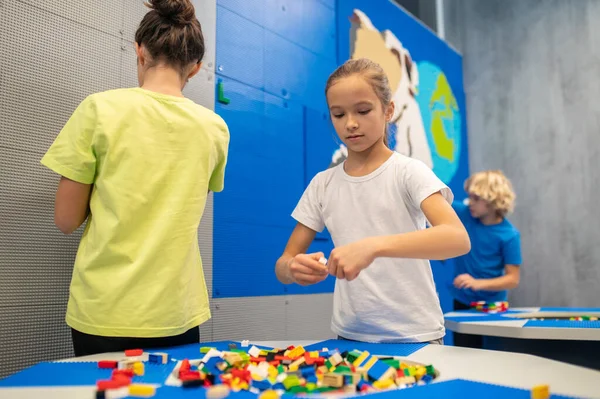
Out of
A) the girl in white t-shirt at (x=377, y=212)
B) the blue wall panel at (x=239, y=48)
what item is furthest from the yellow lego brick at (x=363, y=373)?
the blue wall panel at (x=239, y=48)

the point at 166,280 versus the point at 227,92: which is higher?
the point at 227,92

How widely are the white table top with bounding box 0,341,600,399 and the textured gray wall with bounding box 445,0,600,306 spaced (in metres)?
3.53

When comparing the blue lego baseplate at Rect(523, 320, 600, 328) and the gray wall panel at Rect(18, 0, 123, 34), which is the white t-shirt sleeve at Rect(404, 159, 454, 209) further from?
the gray wall panel at Rect(18, 0, 123, 34)

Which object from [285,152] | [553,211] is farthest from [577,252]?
[285,152]

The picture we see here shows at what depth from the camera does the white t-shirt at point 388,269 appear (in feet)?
4.25

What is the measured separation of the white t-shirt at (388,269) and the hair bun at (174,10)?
0.59 meters

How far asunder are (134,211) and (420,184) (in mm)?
667

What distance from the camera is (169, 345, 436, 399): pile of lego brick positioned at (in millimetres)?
777

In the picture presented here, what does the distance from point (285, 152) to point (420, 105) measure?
5.45ft

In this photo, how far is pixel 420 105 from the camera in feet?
12.6

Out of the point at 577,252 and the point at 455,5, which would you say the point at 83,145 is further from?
the point at 455,5

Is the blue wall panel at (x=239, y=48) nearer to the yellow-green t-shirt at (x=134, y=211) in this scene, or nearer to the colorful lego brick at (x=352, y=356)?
the yellow-green t-shirt at (x=134, y=211)

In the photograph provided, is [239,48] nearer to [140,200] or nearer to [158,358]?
[140,200]

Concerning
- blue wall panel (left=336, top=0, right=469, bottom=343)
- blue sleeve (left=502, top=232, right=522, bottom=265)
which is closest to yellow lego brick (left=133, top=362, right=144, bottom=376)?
blue sleeve (left=502, top=232, right=522, bottom=265)
